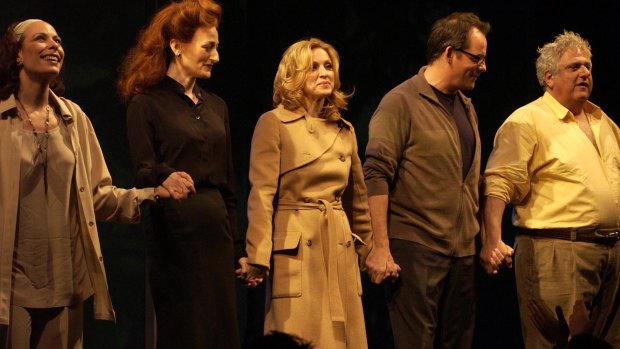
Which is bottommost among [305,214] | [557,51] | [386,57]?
[305,214]

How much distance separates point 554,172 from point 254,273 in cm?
162

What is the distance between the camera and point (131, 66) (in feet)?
13.6

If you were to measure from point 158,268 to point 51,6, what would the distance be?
1.92 m

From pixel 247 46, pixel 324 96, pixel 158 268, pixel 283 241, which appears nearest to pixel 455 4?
pixel 247 46

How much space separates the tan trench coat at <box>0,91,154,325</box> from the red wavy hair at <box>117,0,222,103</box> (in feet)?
0.90

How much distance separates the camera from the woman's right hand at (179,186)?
12.1 ft

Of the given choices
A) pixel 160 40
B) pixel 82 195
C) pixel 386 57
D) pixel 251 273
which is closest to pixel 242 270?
pixel 251 273

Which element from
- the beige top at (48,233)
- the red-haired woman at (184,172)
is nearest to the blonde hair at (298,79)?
the red-haired woman at (184,172)

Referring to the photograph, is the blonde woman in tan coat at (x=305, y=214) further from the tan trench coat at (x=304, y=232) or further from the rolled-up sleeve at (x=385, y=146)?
the rolled-up sleeve at (x=385, y=146)

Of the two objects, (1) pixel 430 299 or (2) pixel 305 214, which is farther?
(1) pixel 430 299

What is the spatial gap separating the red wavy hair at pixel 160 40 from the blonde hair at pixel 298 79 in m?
0.38

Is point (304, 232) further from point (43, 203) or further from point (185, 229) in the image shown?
point (43, 203)

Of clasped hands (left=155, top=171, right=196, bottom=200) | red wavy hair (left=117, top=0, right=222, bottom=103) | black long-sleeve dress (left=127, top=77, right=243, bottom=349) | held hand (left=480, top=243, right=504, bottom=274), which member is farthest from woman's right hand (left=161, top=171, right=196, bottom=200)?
held hand (left=480, top=243, right=504, bottom=274)

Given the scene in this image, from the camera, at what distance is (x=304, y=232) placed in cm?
426
